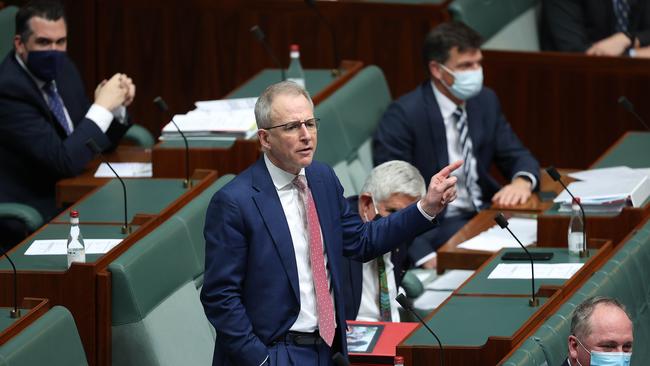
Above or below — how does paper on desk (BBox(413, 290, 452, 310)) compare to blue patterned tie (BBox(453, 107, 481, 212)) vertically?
below

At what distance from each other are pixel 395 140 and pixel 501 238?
732 millimetres

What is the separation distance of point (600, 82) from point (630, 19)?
55 centimetres

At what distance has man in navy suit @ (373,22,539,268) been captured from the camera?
5520 mm

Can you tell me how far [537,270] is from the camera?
419cm

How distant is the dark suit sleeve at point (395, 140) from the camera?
217 inches

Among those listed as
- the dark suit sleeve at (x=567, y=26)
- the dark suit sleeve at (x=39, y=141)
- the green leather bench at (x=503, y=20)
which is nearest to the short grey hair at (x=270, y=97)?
the dark suit sleeve at (x=39, y=141)

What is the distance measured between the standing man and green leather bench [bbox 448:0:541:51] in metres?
3.10

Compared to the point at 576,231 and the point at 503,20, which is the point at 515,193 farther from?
the point at 503,20

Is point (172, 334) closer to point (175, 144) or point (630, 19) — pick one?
point (175, 144)

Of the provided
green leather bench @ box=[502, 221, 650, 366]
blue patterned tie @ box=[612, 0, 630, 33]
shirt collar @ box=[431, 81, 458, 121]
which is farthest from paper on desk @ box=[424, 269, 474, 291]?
blue patterned tie @ box=[612, 0, 630, 33]

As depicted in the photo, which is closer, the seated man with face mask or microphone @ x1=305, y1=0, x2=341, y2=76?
the seated man with face mask

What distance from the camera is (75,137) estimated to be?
5004 mm

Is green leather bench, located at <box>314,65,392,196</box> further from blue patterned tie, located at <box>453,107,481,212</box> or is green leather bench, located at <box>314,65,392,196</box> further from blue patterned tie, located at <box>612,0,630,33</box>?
blue patterned tie, located at <box>612,0,630,33</box>

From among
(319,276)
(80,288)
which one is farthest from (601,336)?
(80,288)
